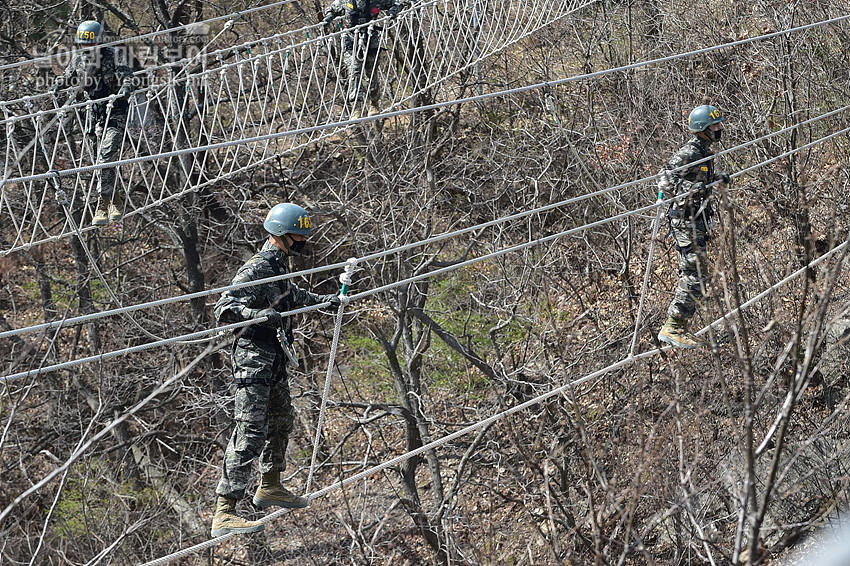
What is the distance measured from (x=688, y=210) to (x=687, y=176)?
0.87ft

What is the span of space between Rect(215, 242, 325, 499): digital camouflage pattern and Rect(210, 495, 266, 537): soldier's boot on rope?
0.08m

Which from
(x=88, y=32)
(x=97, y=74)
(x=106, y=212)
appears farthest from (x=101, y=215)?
(x=88, y=32)

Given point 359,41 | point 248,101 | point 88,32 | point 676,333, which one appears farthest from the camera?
point 248,101

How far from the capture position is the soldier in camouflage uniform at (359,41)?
10.6 meters

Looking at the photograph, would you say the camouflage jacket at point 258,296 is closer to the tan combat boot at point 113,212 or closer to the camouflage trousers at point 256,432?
the camouflage trousers at point 256,432

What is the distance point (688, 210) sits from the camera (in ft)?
23.2

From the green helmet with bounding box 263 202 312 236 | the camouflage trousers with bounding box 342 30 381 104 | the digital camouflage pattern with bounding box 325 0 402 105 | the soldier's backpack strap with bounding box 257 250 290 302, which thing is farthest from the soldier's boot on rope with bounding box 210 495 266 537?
the digital camouflage pattern with bounding box 325 0 402 105

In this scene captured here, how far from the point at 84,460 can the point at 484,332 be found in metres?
5.69

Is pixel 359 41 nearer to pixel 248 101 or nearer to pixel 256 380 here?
pixel 248 101

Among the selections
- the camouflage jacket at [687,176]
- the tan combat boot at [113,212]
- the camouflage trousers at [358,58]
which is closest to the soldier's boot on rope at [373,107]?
the camouflage trousers at [358,58]

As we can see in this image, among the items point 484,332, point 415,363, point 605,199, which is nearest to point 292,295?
point 415,363

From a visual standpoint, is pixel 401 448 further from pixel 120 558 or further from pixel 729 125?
pixel 729 125

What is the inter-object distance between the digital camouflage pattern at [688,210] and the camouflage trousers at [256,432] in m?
3.22

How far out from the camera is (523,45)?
15992mm
